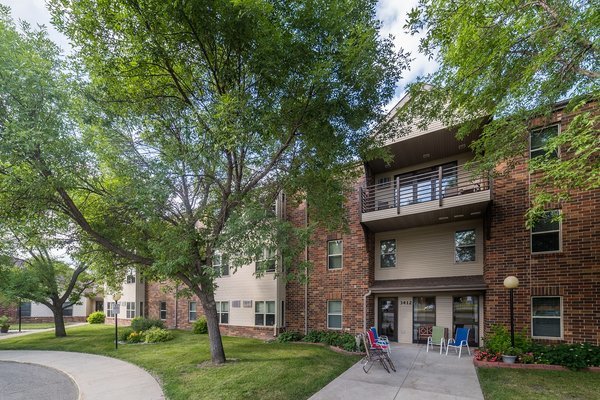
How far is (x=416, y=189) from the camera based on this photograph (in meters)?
12.4

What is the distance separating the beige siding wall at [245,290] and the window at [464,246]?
7.89 metres

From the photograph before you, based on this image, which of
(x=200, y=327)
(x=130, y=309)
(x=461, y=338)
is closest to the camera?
(x=461, y=338)

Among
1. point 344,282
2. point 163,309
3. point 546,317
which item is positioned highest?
point 344,282

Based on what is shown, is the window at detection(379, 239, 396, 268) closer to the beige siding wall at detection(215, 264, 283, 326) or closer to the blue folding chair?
the blue folding chair

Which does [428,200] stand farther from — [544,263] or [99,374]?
[99,374]

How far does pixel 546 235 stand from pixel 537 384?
15.9 feet

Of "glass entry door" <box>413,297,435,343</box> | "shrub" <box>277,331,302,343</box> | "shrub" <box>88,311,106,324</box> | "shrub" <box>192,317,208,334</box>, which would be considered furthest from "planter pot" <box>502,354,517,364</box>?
"shrub" <box>88,311,106,324</box>

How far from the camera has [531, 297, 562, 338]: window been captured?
9.83 m

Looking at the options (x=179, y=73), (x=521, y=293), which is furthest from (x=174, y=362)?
(x=521, y=293)

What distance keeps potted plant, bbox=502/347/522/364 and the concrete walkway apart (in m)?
0.91

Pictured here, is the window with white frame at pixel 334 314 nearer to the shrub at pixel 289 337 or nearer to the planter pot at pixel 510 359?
the shrub at pixel 289 337

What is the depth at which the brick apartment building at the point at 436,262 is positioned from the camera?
32.1 feet

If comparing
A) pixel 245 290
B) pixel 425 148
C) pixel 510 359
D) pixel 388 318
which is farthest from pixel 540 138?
pixel 245 290

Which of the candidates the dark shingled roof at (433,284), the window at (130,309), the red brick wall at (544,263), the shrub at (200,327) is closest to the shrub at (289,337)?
the dark shingled roof at (433,284)
